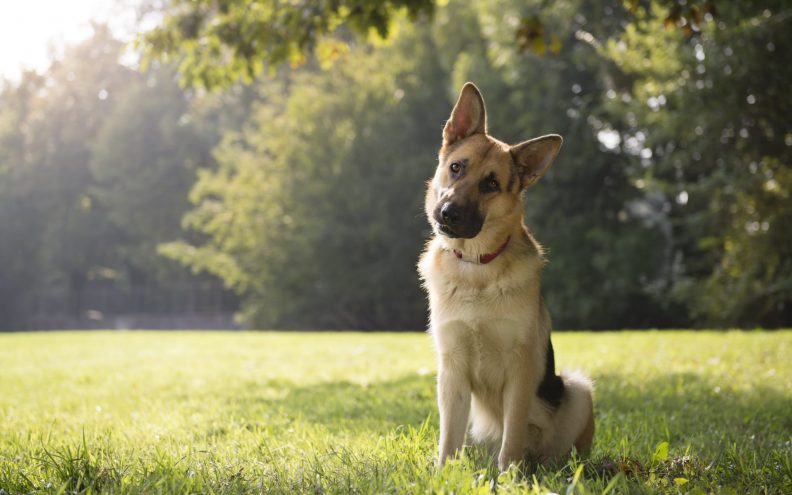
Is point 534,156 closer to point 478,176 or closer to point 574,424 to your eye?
point 478,176

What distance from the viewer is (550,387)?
4.11m

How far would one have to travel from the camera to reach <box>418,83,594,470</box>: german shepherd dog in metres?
3.80

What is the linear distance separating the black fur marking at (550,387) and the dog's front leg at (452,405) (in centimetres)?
47

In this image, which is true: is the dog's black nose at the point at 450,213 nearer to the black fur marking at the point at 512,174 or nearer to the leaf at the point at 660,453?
the black fur marking at the point at 512,174

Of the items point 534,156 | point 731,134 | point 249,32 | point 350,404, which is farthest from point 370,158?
point 534,156

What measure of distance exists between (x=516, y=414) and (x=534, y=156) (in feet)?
4.89

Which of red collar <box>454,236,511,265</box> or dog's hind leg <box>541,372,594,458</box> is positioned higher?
red collar <box>454,236,511,265</box>

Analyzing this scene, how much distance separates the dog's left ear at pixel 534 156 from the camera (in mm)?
4113

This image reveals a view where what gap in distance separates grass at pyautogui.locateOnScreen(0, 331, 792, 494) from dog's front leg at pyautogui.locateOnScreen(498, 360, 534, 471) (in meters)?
0.11

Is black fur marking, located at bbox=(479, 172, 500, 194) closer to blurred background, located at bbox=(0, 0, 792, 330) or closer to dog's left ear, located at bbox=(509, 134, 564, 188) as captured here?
dog's left ear, located at bbox=(509, 134, 564, 188)

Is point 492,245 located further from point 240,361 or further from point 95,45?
point 95,45

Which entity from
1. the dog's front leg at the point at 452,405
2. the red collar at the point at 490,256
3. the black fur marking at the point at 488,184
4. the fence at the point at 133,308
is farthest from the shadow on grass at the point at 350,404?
the fence at the point at 133,308

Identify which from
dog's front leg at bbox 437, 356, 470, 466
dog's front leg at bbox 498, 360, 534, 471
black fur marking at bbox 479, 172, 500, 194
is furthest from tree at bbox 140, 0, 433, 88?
dog's front leg at bbox 498, 360, 534, 471

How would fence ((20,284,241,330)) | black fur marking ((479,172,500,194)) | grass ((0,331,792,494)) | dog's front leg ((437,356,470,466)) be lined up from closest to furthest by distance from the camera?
grass ((0,331,792,494))
dog's front leg ((437,356,470,466))
black fur marking ((479,172,500,194))
fence ((20,284,241,330))
